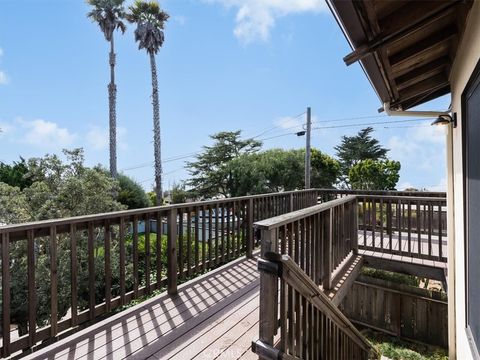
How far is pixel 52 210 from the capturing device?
25.3 feet

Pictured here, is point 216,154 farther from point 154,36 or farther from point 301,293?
point 301,293

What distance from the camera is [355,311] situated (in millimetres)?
6340

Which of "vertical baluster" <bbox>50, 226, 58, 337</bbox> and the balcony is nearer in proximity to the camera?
the balcony

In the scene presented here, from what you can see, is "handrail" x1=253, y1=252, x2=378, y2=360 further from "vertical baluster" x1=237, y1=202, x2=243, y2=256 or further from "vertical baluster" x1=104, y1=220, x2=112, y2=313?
"vertical baluster" x1=237, y1=202, x2=243, y2=256

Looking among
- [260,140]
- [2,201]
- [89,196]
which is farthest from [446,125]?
[260,140]

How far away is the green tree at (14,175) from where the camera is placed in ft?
45.5

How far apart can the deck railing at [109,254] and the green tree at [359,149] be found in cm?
2269

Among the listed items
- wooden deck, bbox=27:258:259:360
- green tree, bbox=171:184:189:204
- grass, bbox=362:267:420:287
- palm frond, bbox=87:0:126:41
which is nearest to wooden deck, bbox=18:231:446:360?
wooden deck, bbox=27:258:259:360

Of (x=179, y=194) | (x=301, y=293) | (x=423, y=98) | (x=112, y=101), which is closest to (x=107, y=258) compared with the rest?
(x=301, y=293)

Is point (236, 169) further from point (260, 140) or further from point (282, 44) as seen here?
point (282, 44)

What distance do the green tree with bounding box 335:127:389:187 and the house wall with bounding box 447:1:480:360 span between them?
82.2 ft

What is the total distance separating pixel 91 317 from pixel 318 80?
66.4 ft

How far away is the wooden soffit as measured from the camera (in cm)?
166

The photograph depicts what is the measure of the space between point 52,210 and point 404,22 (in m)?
8.61
